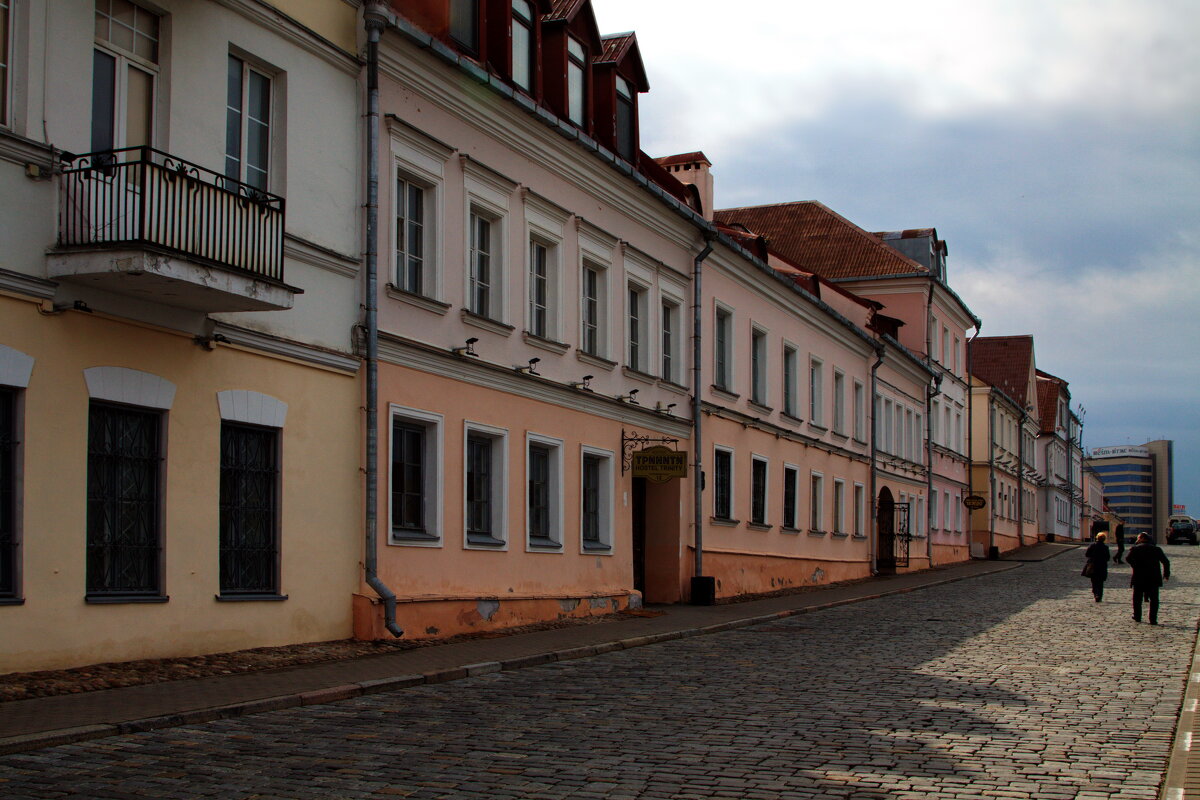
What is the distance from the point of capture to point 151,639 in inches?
507

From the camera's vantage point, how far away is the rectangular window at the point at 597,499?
76.1ft

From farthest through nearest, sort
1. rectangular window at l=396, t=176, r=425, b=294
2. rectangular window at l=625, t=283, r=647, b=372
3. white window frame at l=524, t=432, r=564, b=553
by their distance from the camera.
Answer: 1. rectangular window at l=625, t=283, r=647, b=372
2. white window frame at l=524, t=432, r=564, b=553
3. rectangular window at l=396, t=176, r=425, b=294

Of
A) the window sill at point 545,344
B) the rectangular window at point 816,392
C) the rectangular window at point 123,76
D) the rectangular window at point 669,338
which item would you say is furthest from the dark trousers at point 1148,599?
the rectangular window at point 123,76

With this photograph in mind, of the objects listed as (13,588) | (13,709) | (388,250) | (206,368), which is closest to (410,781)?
(13,709)

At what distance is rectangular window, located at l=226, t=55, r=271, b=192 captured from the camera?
1460 cm

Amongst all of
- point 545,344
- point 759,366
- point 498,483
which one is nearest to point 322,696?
point 498,483

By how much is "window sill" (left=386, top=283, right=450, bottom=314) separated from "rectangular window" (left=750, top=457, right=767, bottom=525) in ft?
47.0

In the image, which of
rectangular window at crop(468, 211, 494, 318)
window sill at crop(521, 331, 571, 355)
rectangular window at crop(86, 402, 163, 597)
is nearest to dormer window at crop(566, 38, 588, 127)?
rectangular window at crop(468, 211, 494, 318)

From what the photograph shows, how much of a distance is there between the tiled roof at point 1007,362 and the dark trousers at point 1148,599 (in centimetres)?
6147

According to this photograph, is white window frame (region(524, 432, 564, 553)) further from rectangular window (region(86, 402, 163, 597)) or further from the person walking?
the person walking

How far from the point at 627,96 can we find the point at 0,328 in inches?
609

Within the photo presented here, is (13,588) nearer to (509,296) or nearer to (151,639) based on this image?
(151,639)

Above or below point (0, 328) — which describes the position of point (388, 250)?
above

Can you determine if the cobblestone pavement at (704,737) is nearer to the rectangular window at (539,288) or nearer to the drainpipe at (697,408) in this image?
the rectangular window at (539,288)
